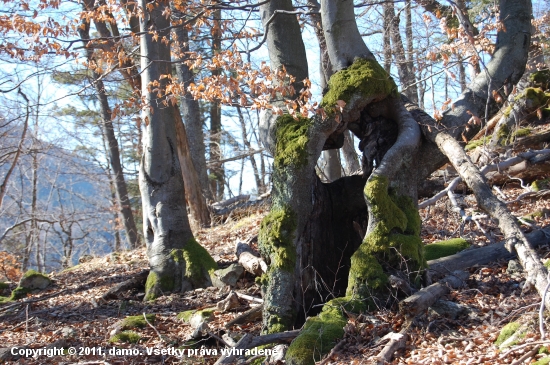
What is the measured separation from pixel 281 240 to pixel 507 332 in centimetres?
244

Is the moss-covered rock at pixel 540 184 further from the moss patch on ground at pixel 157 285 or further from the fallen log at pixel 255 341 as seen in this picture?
the moss patch on ground at pixel 157 285

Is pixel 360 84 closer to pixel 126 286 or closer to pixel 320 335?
pixel 320 335

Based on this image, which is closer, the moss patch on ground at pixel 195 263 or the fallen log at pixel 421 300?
the fallen log at pixel 421 300

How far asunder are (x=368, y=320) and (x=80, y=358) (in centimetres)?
321

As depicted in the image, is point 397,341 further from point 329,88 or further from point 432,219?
point 432,219

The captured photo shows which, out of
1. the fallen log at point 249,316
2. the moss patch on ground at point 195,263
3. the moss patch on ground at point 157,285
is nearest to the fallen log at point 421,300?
the fallen log at point 249,316

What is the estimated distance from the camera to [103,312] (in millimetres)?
7348

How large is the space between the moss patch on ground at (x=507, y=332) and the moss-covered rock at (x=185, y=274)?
4.75 m

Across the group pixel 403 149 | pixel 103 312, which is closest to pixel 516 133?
pixel 403 149

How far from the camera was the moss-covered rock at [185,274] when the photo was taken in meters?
7.80

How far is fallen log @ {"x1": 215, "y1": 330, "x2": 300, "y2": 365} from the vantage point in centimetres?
468

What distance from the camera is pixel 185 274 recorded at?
7.84 meters

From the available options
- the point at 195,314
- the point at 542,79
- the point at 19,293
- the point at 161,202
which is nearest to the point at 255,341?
the point at 195,314

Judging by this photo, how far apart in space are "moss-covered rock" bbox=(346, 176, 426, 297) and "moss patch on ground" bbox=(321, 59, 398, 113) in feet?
3.48
